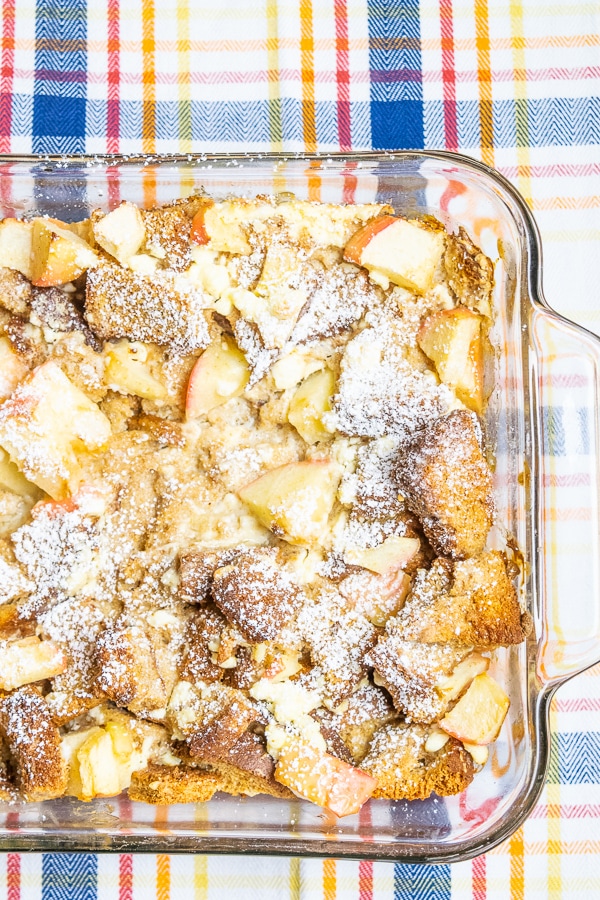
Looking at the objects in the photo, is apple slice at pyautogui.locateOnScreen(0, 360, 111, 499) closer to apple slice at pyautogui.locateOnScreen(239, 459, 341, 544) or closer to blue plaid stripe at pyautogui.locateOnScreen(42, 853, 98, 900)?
apple slice at pyautogui.locateOnScreen(239, 459, 341, 544)

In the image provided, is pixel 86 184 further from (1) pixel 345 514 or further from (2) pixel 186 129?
(1) pixel 345 514

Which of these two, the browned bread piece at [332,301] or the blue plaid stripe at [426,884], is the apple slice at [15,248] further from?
the blue plaid stripe at [426,884]

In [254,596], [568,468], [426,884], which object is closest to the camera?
[254,596]

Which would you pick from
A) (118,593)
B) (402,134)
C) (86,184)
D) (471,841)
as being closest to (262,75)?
(402,134)

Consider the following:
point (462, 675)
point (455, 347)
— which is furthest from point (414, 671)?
point (455, 347)

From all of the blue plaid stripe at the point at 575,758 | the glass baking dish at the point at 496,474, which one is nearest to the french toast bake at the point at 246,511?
the glass baking dish at the point at 496,474

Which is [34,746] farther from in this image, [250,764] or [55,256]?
[55,256]
